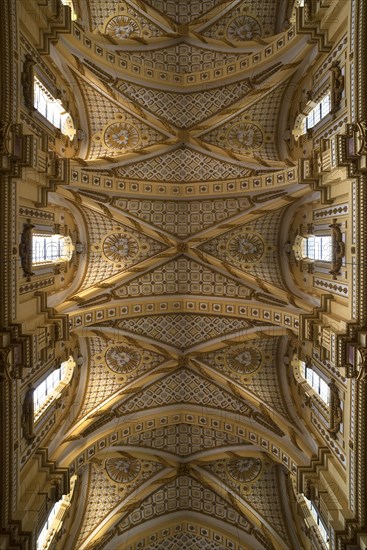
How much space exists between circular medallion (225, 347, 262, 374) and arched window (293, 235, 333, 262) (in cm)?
458

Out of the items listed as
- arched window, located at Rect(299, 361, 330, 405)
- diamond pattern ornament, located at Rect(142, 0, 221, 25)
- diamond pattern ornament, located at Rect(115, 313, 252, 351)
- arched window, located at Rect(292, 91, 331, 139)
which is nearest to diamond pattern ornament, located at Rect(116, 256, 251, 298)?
Result: diamond pattern ornament, located at Rect(115, 313, 252, 351)

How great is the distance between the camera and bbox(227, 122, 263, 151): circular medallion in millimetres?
17250

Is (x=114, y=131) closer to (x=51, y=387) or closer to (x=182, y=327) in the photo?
(x=182, y=327)

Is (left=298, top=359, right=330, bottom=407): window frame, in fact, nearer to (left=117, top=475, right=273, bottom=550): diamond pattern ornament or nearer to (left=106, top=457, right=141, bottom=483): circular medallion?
(left=117, top=475, right=273, bottom=550): diamond pattern ornament

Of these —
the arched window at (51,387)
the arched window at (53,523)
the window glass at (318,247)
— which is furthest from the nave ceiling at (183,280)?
the window glass at (318,247)

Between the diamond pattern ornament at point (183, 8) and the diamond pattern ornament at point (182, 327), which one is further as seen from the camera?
the diamond pattern ornament at point (182, 327)

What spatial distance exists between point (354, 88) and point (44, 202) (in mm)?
9942

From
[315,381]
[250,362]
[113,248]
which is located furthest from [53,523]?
[315,381]

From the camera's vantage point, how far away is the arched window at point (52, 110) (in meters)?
13.6

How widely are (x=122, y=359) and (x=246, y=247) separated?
7351mm

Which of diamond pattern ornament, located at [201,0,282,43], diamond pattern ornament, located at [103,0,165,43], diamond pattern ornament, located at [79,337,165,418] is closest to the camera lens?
diamond pattern ornament, located at [201,0,282,43]

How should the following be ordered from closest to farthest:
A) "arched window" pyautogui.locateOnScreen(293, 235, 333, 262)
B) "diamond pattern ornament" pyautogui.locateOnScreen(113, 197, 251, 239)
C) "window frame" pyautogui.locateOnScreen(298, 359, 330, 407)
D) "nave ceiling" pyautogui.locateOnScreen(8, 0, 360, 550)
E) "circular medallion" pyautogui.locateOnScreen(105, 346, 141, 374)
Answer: "arched window" pyautogui.locateOnScreen(293, 235, 333, 262) → "window frame" pyautogui.locateOnScreen(298, 359, 330, 407) → "nave ceiling" pyautogui.locateOnScreen(8, 0, 360, 550) → "diamond pattern ornament" pyautogui.locateOnScreen(113, 197, 251, 239) → "circular medallion" pyautogui.locateOnScreen(105, 346, 141, 374)

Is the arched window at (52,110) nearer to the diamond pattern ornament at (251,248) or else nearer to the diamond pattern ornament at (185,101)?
the diamond pattern ornament at (185,101)

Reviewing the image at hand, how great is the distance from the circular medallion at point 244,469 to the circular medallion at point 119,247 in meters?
10.1
